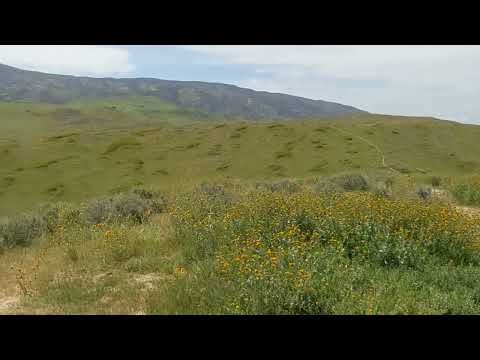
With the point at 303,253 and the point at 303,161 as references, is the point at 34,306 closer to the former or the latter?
the point at 303,253

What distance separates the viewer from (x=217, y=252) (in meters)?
6.15

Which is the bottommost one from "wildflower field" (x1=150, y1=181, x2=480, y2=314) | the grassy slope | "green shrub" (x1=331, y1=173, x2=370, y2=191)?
the grassy slope

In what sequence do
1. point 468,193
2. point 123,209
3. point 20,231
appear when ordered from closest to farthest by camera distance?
1. point 20,231
2. point 123,209
3. point 468,193

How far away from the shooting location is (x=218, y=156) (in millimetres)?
28562

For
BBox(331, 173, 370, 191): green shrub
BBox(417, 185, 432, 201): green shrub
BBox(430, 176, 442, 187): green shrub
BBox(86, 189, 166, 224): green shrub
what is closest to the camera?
BBox(86, 189, 166, 224): green shrub

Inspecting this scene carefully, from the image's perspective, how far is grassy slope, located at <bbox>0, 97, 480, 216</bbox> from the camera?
23016 millimetres

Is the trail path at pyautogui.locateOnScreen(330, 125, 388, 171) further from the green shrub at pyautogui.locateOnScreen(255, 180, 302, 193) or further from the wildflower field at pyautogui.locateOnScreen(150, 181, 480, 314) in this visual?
the wildflower field at pyautogui.locateOnScreen(150, 181, 480, 314)

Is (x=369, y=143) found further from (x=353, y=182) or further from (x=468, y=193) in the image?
(x=353, y=182)

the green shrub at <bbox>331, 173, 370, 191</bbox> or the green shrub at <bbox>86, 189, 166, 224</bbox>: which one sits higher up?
the green shrub at <bbox>331, 173, 370, 191</bbox>

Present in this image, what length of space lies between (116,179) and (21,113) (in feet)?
267

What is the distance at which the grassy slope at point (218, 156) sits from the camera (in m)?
23.0

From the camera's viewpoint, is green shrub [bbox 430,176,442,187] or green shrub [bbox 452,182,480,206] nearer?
green shrub [bbox 452,182,480,206]

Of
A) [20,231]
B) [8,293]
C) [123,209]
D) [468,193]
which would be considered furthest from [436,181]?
[8,293]

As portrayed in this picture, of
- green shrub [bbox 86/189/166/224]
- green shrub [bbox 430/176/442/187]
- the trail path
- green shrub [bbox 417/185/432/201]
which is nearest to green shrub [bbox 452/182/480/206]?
green shrub [bbox 417/185/432/201]
